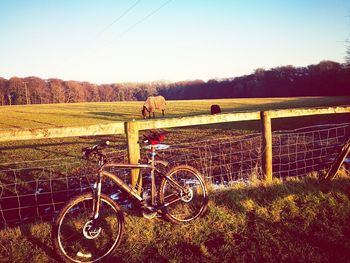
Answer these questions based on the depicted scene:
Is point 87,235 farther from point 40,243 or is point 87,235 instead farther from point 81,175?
point 81,175

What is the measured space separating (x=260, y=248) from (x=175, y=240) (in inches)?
43.9

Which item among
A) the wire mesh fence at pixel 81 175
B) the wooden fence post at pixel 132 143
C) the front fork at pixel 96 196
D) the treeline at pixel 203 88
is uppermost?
Answer: the treeline at pixel 203 88

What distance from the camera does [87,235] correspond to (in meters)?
3.60

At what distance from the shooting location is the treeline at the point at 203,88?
89.8 m

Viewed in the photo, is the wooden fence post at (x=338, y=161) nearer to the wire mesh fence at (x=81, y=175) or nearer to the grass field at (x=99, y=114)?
the wire mesh fence at (x=81, y=175)

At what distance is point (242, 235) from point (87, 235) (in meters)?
2.09

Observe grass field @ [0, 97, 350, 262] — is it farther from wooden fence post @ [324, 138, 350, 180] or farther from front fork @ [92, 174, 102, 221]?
front fork @ [92, 174, 102, 221]

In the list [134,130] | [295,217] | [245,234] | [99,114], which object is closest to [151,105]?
[99,114]

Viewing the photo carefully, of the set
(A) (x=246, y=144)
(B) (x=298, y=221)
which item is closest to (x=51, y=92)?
(A) (x=246, y=144)

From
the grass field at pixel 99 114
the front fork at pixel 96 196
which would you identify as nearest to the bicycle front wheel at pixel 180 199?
the front fork at pixel 96 196

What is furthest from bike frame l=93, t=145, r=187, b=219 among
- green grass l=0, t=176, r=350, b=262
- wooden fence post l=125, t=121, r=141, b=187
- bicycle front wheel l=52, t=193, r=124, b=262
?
wooden fence post l=125, t=121, r=141, b=187

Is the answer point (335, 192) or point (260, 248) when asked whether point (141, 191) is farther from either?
point (335, 192)

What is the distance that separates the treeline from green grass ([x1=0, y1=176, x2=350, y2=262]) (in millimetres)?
77032

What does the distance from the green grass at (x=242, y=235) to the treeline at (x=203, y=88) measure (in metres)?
77.0
